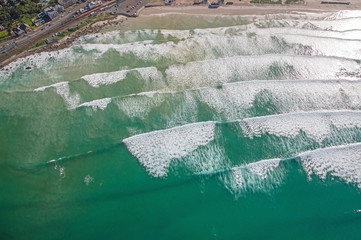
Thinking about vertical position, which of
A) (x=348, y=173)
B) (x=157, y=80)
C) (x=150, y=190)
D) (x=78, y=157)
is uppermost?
(x=157, y=80)

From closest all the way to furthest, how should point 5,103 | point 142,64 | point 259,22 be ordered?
point 5,103 < point 142,64 < point 259,22

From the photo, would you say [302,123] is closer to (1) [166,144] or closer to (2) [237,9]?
(1) [166,144]

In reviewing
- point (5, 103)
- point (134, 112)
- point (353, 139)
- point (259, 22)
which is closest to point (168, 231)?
point (134, 112)

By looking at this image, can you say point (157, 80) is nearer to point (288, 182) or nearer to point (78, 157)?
point (78, 157)

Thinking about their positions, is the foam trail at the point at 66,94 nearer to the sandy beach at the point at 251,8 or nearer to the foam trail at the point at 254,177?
the foam trail at the point at 254,177

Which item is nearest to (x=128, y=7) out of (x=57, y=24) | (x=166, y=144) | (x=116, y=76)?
(x=57, y=24)

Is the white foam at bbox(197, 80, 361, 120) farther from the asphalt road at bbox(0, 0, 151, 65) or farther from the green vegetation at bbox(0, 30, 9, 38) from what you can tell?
the green vegetation at bbox(0, 30, 9, 38)
